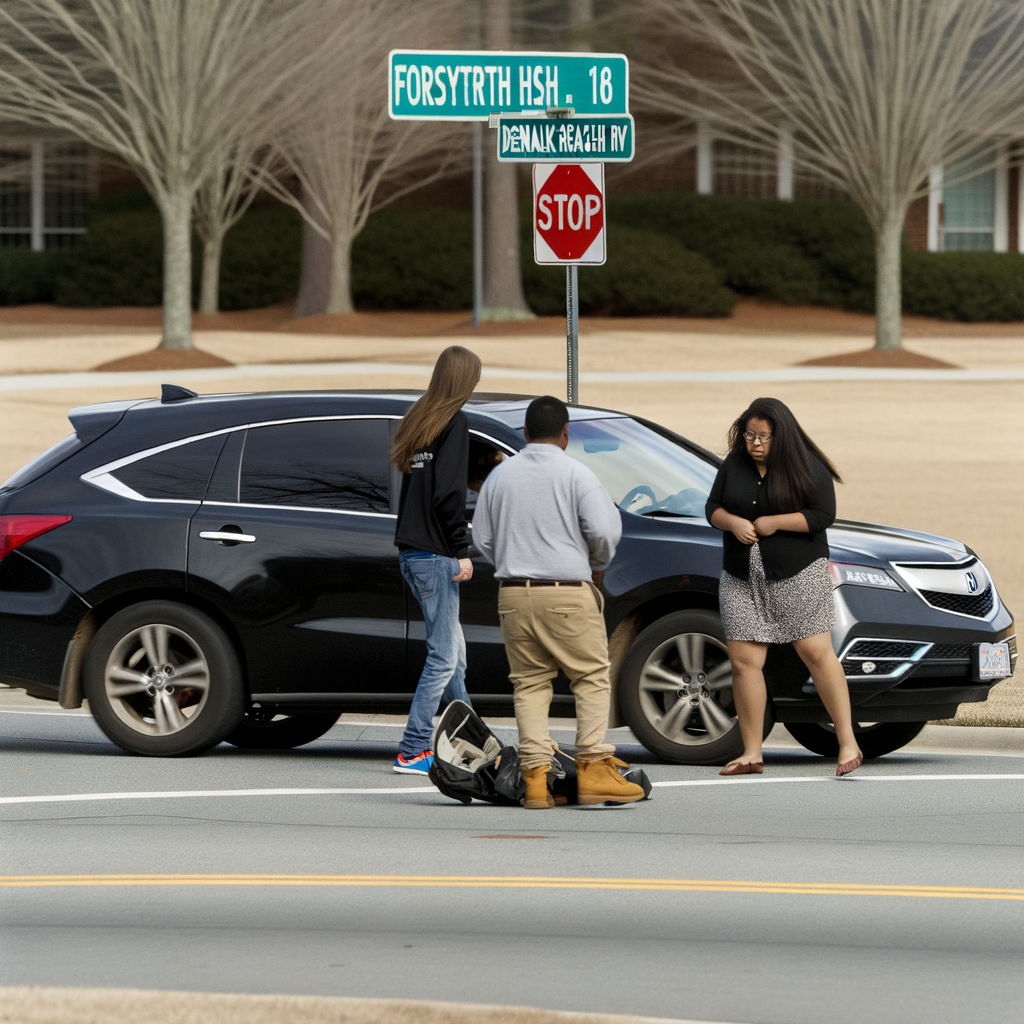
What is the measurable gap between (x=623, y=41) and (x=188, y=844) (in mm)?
35290

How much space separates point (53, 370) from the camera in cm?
3275

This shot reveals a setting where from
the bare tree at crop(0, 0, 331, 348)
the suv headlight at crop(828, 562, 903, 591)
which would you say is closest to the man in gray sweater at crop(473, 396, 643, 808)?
the suv headlight at crop(828, 562, 903, 591)

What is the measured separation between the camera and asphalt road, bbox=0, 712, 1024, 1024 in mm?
5305

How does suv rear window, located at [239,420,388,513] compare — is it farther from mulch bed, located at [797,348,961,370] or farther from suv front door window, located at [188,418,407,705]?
mulch bed, located at [797,348,961,370]

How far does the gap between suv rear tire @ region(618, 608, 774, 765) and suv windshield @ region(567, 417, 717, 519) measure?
584mm

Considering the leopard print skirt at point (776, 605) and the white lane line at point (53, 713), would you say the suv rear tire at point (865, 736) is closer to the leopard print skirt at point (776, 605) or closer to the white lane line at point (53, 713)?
the leopard print skirt at point (776, 605)

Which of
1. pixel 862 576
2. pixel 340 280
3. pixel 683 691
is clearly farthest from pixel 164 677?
pixel 340 280

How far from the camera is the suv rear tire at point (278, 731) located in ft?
32.3

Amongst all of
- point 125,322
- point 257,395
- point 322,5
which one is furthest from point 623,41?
point 257,395

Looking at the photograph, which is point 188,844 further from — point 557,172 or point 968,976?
point 557,172

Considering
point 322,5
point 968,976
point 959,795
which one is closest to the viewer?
point 968,976

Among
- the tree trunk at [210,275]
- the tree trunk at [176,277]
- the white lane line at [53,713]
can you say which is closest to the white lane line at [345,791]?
the white lane line at [53,713]

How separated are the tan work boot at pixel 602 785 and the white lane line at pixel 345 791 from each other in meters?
0.52

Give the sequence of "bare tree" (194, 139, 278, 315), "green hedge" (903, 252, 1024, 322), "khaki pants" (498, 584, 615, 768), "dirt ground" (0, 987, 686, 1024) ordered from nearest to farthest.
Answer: "dirt ground" (0, 987, 686, 1024) → "khaki pants" (498, 584, 615, 768) → "green hedge" (903, 252, 1024, 322) → "bare tree" (194, 139, 278, 315)
